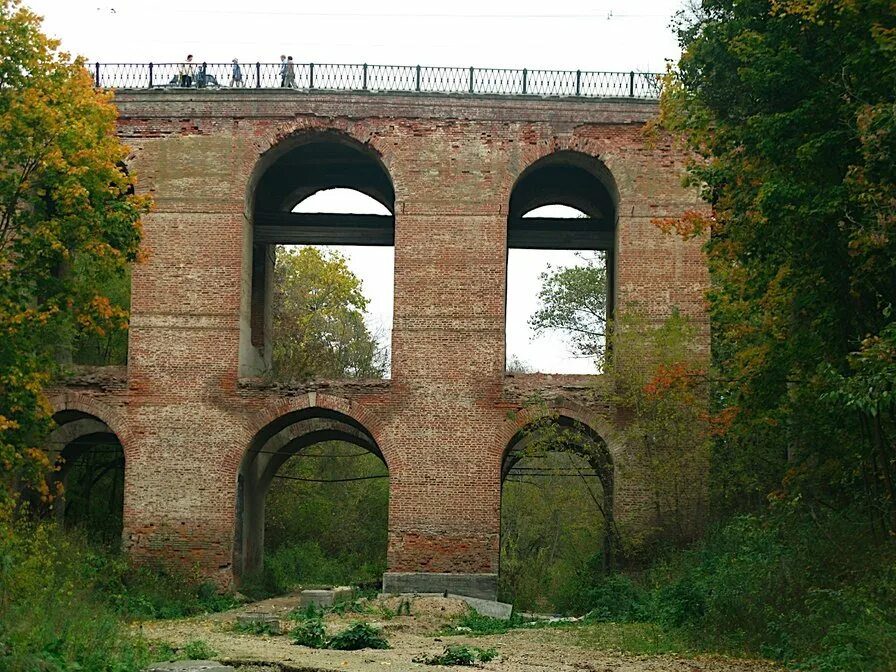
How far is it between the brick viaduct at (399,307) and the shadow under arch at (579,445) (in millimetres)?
208

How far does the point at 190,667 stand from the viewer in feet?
42.4

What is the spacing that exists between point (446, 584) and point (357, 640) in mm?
7221

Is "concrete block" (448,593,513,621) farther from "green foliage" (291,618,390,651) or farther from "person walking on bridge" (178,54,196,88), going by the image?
"person walking on bridge" (178,54,196,88)

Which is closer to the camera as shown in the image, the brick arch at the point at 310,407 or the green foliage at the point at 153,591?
the green foliage at the point at 153,591

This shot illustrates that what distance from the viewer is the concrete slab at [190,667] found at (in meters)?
12.6

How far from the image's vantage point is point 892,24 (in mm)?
13477

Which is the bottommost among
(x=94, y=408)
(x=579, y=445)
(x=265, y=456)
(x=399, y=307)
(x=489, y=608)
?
(x=489, y=608)

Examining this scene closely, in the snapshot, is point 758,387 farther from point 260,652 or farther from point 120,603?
point 120,603

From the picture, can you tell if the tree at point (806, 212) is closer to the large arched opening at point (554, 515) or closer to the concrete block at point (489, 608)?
the large arched opening at point (554, 515)

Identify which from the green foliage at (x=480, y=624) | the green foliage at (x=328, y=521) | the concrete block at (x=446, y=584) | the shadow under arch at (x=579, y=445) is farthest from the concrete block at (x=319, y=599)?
the green foliage at (x=328, y=521)

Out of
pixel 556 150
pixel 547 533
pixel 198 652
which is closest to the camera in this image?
pixel 198 652

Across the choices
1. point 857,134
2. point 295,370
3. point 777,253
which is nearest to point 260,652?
point 777,253

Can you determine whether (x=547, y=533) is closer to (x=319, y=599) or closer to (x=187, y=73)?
(x=319, y=599)

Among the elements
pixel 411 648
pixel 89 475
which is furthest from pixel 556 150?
pixel 89 475
